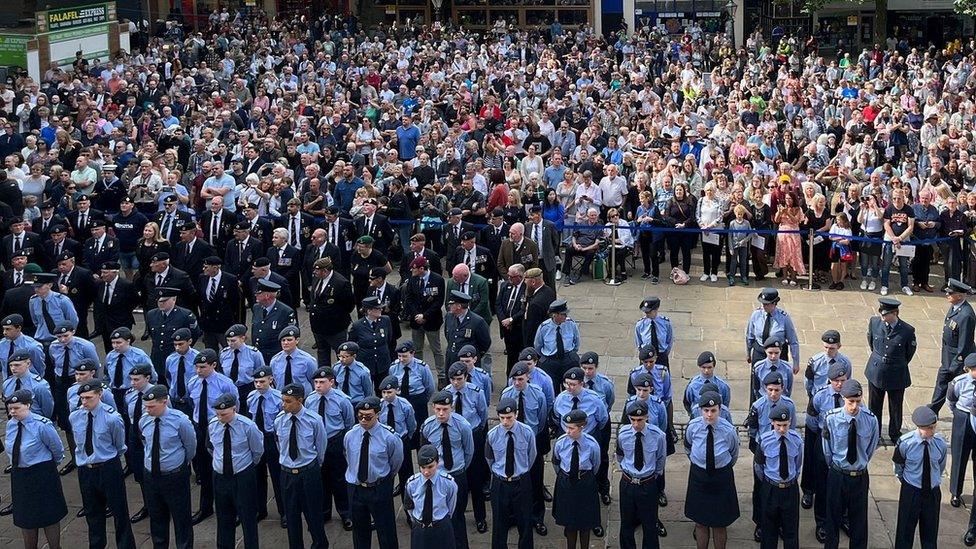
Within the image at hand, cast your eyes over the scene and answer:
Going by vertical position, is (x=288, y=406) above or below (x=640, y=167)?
below

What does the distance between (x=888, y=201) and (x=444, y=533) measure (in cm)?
1002

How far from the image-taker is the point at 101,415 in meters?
10.9

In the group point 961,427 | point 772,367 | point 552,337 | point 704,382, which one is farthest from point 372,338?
point 961,427

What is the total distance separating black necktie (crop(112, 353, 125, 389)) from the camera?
12484 millimetres

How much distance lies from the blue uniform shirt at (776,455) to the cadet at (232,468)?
165 inches

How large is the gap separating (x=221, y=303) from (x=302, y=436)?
443 cm

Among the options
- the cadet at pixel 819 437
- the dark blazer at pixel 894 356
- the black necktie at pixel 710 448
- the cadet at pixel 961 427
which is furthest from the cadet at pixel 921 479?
the dark blazer at pixel 894 356

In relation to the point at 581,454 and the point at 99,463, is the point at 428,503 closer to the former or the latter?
the point at 581,454

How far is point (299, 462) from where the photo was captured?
10742 millimetres

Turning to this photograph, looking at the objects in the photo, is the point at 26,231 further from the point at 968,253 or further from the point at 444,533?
the point at 968,253

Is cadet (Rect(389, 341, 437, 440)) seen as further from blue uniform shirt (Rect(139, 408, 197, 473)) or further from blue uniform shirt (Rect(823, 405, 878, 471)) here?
blue uniform shirt (Rect(823, 405, 878, 471))

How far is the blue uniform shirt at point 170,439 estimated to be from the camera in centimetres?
1074

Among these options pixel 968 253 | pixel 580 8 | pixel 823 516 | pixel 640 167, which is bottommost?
pixel 823 516

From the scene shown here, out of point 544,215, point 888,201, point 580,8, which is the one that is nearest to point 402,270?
point 544,215
